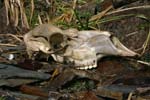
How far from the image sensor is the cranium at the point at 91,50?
5.19 meters

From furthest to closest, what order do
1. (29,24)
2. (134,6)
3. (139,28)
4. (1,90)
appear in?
1. (29,24)
2. (134,6)
3. (139,28)
4. (1,90)

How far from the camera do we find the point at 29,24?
6.68 metres

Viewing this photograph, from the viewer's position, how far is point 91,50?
5242 millimetres

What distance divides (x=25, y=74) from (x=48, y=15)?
1.98 metres

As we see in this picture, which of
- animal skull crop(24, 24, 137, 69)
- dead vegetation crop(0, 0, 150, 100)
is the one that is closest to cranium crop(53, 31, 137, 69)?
animal skull crop(24, 24, 137, 69)

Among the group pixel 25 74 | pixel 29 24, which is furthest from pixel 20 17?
pixel 25 74

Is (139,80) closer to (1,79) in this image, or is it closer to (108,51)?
(108,51)

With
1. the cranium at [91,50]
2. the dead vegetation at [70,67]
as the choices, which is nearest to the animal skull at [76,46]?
the cranium at [91,50]

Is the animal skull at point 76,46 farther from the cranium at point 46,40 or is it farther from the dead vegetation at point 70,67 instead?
the dead vegetation at point 70,67

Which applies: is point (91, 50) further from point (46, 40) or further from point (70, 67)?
point (46, 40)

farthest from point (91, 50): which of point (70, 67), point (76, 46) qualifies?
point (70, 67)

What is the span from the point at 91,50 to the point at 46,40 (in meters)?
0.52

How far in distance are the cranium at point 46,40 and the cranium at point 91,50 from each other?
12cm

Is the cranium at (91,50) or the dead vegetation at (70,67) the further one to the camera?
the cranium at (91,50)
